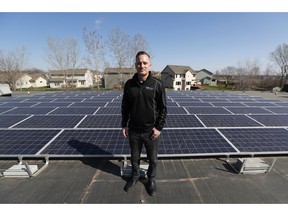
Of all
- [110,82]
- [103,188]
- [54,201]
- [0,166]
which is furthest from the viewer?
[110,82]

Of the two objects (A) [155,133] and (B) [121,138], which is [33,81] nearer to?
(B) [121,138]

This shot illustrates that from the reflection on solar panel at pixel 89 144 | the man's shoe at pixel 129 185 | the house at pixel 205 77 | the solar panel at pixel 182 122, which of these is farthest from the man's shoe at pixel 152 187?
the house at pixel 205 77

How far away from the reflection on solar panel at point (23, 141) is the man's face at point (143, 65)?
12.2ft

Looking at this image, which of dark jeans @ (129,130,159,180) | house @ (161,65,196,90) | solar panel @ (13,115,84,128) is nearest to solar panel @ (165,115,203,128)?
dark jeans @ (129,130,159,180)

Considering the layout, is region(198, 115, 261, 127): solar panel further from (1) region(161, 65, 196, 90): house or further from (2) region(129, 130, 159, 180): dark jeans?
(1) region(161, 65, 196, 90): house

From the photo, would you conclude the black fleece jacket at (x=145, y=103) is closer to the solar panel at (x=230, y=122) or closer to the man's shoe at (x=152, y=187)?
the man's shoe at (x=152, y=187)

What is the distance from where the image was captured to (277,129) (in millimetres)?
5590

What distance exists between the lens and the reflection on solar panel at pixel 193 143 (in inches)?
167

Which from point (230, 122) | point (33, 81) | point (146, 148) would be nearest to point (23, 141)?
point (146, 148)

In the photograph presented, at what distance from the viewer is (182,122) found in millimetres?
6160

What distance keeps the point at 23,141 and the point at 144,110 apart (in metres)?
4.19

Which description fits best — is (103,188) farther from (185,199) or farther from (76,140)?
(76,140)
